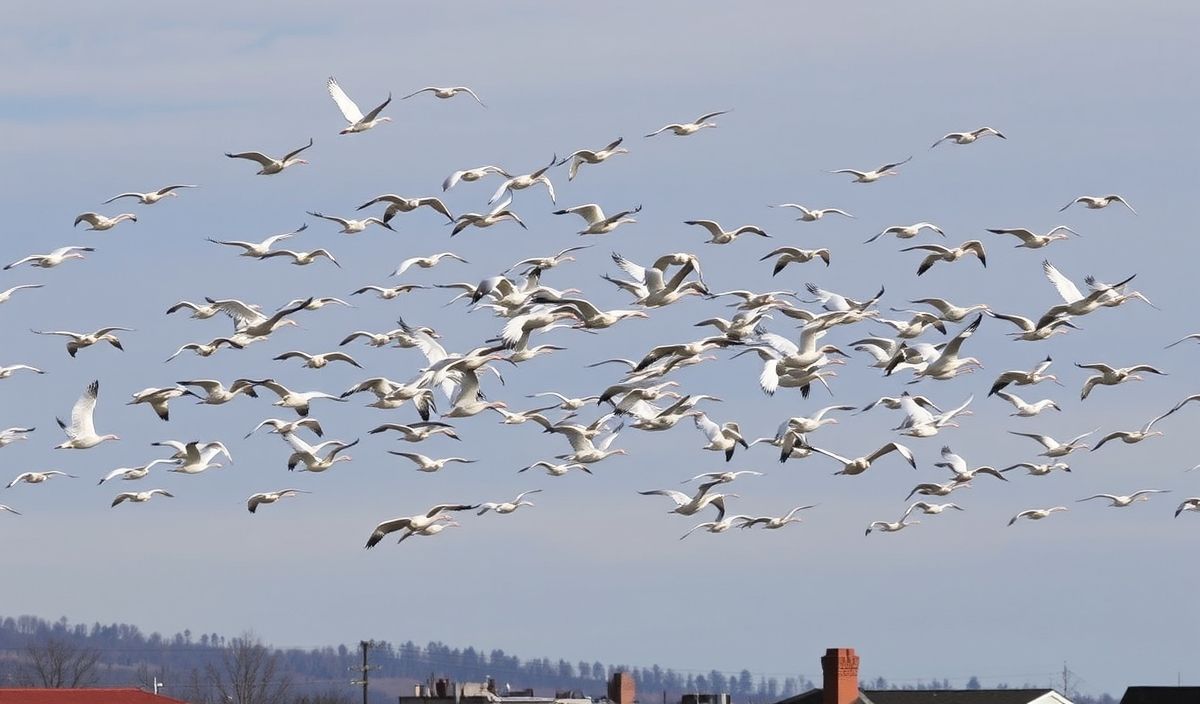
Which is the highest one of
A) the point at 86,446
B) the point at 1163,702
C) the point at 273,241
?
the point at 273,241

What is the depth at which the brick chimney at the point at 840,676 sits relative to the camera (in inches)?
2675

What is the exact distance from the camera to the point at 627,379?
206 feet

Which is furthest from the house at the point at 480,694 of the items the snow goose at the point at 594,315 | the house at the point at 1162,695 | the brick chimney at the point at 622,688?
the snow goose at the point at 594,315

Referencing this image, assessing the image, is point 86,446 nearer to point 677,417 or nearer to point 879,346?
point 677,417

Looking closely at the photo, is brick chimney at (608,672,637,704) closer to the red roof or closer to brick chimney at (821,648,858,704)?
the red roof

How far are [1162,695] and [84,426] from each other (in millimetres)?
32071

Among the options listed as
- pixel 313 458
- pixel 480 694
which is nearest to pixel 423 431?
pixel 313 458

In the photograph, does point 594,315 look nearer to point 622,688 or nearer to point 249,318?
point 249,318

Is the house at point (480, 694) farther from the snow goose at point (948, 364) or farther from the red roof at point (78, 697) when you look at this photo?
the snow goose at point (948, 364)

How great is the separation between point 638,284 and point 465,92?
5878 mm

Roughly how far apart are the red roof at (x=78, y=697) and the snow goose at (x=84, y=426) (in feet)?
53.0

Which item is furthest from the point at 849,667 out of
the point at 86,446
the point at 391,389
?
the point at 86,446

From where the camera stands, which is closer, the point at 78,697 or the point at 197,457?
the point at 197,457

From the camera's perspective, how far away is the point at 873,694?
76.9m
